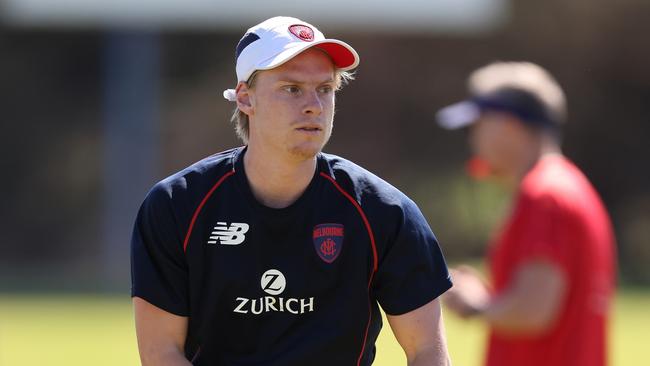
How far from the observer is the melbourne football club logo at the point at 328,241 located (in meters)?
4.57

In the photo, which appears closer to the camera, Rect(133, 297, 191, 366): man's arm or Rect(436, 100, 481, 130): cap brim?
Rect(133, 297, 191, 366): man's arm

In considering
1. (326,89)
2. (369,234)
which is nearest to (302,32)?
(326,89)

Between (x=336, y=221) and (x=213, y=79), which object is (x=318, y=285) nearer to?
(x=336, y=221)

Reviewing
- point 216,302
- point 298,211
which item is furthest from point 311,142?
point 216,302

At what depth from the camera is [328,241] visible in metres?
4.58

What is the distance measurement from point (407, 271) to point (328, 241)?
12.1 inches

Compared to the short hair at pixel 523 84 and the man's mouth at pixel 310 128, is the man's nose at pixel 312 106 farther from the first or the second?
the short hair at pixel 523 84

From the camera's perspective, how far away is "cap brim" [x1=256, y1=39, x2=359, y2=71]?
14.8ft

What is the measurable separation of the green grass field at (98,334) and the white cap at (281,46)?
6911 mm

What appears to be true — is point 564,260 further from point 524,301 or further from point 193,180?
point 193,180

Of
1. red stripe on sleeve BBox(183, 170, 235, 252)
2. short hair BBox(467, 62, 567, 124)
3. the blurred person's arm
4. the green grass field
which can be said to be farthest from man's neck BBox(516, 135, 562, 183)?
the green grass field

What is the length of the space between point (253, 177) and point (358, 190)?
39 centimetres

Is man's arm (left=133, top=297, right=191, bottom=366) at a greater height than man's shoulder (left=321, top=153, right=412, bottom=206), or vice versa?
man's shoulder (left=321, top=153, right=412, bottom=206)

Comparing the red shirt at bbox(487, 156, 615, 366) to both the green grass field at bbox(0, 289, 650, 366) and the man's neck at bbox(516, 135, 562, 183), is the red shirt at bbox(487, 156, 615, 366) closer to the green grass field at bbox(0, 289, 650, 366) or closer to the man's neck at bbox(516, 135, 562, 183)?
the man's neck at bbox(516, 135, 562, 183)
